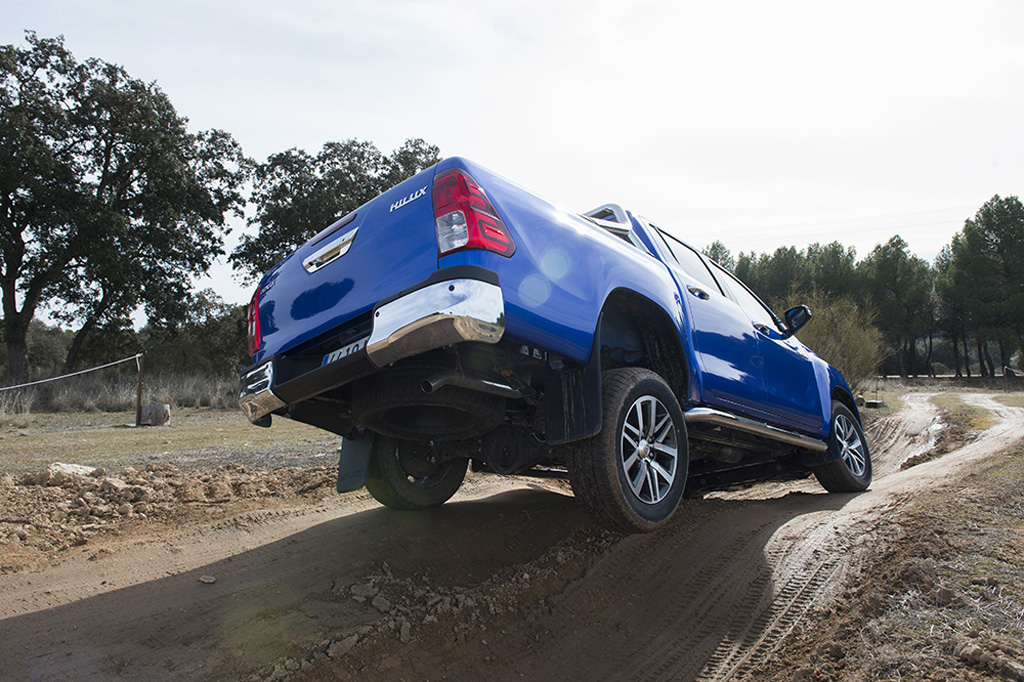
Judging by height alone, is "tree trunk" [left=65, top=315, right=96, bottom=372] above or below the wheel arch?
above

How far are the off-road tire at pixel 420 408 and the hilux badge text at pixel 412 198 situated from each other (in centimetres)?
77

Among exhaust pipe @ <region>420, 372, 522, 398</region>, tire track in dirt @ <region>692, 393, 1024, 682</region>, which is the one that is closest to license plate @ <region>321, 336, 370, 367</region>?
exhaust pipe @ <region>420, 372, 522, 398</region>

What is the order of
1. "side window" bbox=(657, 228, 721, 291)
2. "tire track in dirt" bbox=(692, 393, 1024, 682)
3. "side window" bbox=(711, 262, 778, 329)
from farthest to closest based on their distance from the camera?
"side window" bbox=(711, 262, 778, 329) → "side window" bbox=(657, 228, 721, 291) → "tire track in dirt" bbox=(692, 393, 1024, 682)

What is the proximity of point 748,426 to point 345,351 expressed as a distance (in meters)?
2.78

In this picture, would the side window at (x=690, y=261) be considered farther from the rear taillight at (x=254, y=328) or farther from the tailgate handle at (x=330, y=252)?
the rear taillight at (x=254, y=328)

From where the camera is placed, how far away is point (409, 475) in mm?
4344

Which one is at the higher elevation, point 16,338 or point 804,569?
point 16,338

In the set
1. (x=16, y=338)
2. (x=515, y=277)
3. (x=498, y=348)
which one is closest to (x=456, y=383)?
(x=498, y=348)

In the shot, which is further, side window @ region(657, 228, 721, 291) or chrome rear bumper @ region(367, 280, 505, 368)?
side window @ region(657, 228, 721, 291)

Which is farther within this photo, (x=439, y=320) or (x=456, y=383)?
(x=456, y=383)

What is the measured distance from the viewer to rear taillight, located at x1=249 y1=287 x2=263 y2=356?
3424mm

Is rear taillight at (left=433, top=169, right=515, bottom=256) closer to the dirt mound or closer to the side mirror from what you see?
the dirt mound

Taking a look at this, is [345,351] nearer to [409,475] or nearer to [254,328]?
[254,328]

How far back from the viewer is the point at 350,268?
2.91m
